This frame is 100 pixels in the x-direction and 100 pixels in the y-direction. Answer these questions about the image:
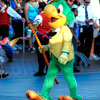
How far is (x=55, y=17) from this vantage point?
353 inches

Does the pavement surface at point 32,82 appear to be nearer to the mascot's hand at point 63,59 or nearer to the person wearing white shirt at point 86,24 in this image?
the person wearing white shirt at point 86,24

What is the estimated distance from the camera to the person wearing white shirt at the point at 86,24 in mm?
14875

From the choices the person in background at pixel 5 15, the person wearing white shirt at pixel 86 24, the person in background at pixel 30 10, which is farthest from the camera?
the person in background at pixel 30 10

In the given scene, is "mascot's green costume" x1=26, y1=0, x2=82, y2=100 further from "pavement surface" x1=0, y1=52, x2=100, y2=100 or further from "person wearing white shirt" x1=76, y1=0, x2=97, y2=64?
"person wearing white shirt" x1=76, y1=0, x2=97, y2=64

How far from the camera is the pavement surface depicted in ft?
32.6

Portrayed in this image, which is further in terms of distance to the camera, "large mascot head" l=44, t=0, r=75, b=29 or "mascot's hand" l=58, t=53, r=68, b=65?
"large mascot head" l=44, t=0, r=75, b=29

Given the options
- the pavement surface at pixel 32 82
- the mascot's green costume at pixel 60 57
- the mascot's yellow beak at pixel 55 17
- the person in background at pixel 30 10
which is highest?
the mascot's yellow beak at pixel 55 17

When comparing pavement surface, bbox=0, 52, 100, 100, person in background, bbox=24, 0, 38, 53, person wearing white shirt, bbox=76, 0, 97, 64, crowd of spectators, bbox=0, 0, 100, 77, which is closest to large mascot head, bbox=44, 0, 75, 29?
pavement surface, bbox=0, 52, 100, 100

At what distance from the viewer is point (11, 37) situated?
18.8m

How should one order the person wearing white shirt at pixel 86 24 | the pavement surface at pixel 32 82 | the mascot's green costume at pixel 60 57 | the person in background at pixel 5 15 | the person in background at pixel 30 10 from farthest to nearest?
the person in background at pixel 30 10, the person in background at pixel 5 15, the person wearing white shirt at pixel 86 24, the pavement surface at pixel 32 82, the mascot's green costume at pixel 60 57

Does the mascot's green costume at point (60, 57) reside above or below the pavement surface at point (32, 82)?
above

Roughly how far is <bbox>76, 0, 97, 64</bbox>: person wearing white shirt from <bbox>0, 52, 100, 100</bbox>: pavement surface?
26.3 inches

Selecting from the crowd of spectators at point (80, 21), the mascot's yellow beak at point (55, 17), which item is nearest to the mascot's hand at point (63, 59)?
the mascot's yellow beak at point (55, 17)

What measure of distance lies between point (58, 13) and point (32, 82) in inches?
116
